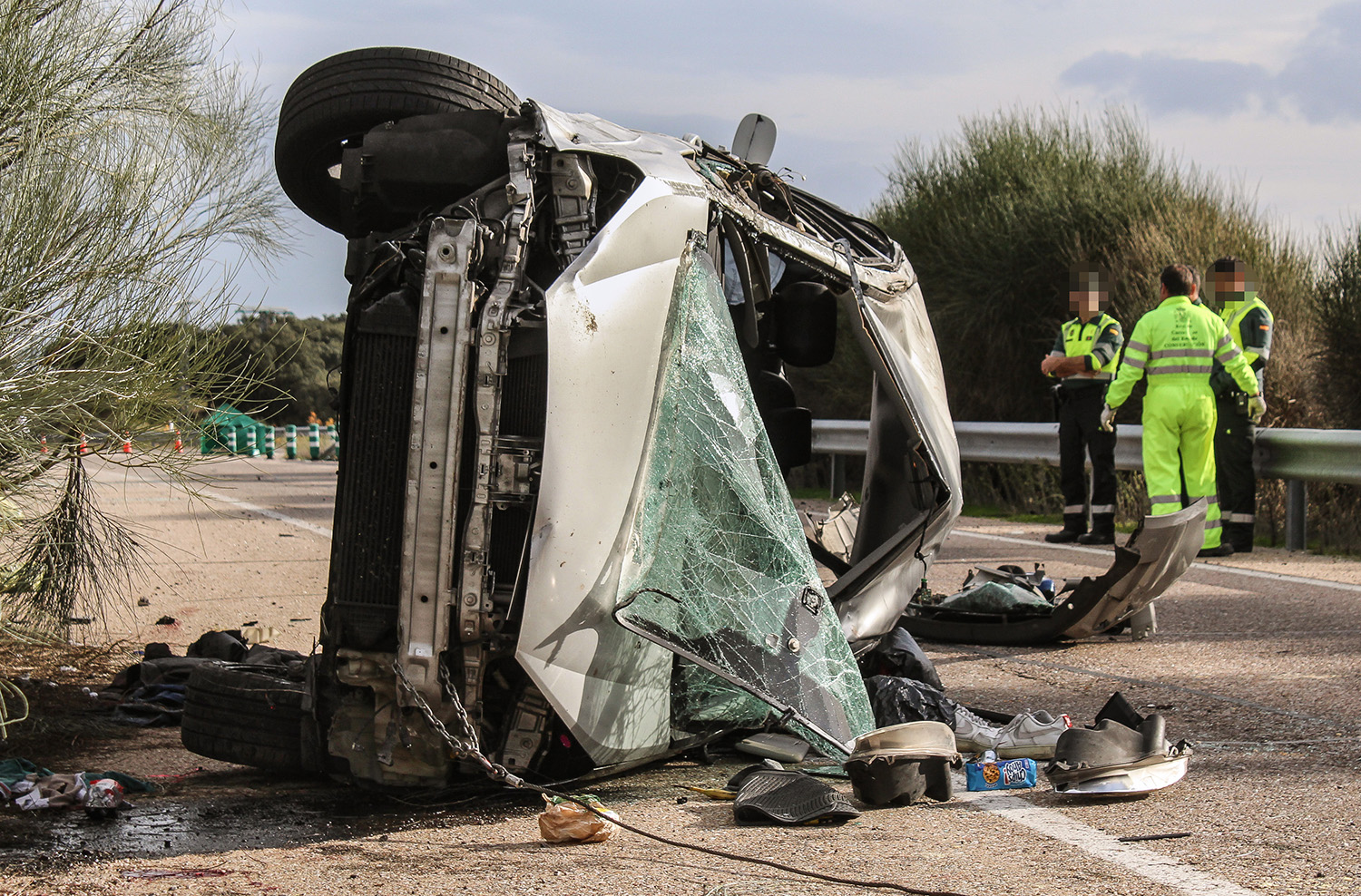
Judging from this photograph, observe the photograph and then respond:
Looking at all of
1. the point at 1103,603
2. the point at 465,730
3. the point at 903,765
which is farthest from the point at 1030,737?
the point at 1103,603

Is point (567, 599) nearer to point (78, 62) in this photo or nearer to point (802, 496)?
point (78, 62)

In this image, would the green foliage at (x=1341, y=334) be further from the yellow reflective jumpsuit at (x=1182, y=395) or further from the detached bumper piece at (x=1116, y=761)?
the detached bumper piece at (x=1116, y=761)

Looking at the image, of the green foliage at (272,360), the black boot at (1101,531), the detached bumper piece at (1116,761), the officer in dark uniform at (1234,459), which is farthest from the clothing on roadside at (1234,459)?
the green foliage at (272,360)

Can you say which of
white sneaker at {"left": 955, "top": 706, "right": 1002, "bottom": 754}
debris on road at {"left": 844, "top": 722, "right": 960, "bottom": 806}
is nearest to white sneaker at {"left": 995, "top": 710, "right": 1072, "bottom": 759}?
white sneaker at {"left": 955, "top": 706, "right": 1002, "bottom": 754}

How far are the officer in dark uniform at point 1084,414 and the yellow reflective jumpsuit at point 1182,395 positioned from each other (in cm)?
72

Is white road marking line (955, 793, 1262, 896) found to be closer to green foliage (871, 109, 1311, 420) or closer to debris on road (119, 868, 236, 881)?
debris on road (119, 868, 236, 881)

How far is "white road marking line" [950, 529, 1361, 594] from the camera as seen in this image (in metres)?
7.89

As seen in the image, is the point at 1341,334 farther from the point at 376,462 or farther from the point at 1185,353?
the point at 376,462

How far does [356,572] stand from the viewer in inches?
137

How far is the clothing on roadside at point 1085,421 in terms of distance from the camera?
1057cm

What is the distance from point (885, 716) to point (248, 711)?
1.90 metres

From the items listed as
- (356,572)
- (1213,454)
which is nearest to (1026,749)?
(356,572)

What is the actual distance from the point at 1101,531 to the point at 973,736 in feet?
21.9

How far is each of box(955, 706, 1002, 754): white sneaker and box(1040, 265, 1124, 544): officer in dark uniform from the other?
6.56 metres
